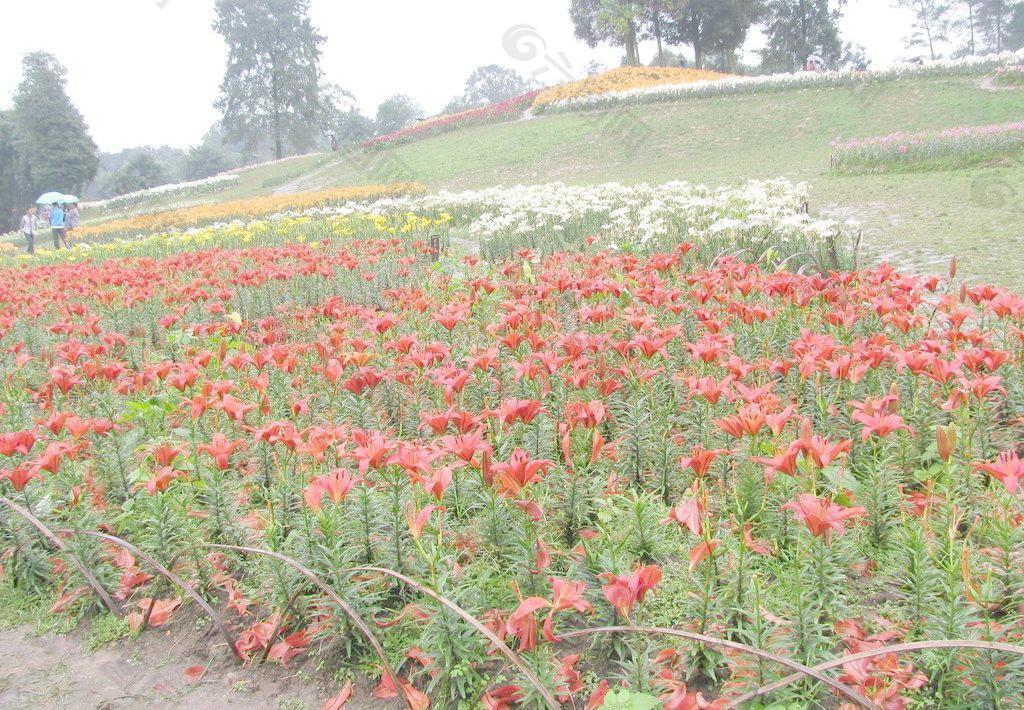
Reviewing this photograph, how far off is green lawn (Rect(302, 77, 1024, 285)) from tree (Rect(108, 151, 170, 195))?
26.9 metres

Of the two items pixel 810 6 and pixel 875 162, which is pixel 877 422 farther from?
pixel 810 6

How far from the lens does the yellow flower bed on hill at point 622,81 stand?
112 ft

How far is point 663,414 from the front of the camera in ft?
9.81

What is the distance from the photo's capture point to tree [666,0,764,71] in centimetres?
4206

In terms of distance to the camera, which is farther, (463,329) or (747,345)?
(463,329)

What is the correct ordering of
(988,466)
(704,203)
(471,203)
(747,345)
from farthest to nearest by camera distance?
(471,203) < (704,203) < (747,345) < (988,466)

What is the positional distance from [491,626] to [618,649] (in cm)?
35

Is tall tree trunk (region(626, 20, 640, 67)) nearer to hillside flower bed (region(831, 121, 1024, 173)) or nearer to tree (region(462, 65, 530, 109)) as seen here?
hillside flower bed (region(831, 121, 1024, 173))

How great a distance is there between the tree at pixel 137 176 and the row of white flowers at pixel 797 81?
37.1m

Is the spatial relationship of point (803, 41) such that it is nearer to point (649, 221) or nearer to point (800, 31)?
point (800, 31)

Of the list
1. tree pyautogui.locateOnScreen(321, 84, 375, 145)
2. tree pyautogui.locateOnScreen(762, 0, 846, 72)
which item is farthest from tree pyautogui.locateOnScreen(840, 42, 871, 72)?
tree pyautogui.locateOnScreen(321, 84, 375, 145)

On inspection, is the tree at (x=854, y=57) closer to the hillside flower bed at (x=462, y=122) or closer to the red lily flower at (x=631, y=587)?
the hillside flower bed at (x=462, y=122)

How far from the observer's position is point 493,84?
106 meters

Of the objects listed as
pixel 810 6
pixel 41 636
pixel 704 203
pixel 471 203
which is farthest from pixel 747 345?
pixel 810 6
